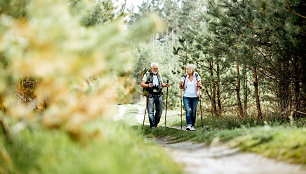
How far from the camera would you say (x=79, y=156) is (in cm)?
274

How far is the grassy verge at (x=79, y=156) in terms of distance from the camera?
2.55 meters

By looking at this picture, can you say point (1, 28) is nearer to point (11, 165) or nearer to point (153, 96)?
point (11, 165)

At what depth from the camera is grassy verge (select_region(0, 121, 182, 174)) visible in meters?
2.55

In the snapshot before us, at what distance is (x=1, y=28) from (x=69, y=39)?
1171 mm

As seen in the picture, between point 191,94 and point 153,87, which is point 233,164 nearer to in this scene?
point 191,94

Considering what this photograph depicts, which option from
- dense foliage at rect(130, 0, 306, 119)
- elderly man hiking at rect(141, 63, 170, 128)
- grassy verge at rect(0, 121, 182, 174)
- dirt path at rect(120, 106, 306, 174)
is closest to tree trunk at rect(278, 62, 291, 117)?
dense foliage at rect(130, 0, 306, 119)

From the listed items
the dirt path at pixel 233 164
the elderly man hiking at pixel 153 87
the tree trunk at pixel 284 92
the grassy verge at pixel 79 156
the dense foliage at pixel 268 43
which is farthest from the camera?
the elderly man hiking at pixel 153 87

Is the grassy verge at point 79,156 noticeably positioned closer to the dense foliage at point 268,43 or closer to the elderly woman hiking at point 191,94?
the dense foliage at point 268,43

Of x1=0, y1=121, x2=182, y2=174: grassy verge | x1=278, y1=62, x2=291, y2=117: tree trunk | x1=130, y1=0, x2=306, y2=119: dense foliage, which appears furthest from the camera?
x1=278, y1=62, x2=291, y2=117: tree trunk

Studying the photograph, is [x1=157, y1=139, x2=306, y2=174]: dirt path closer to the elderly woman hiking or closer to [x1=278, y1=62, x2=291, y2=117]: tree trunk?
the elderly woman hiking

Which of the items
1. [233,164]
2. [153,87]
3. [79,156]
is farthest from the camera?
[153,87]

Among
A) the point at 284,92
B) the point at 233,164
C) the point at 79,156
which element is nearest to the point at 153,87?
the point at 284,92

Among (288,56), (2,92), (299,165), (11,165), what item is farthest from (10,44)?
(288,56)

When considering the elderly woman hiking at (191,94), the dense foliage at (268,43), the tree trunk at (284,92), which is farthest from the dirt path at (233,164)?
the tree trunk at (284,92)
